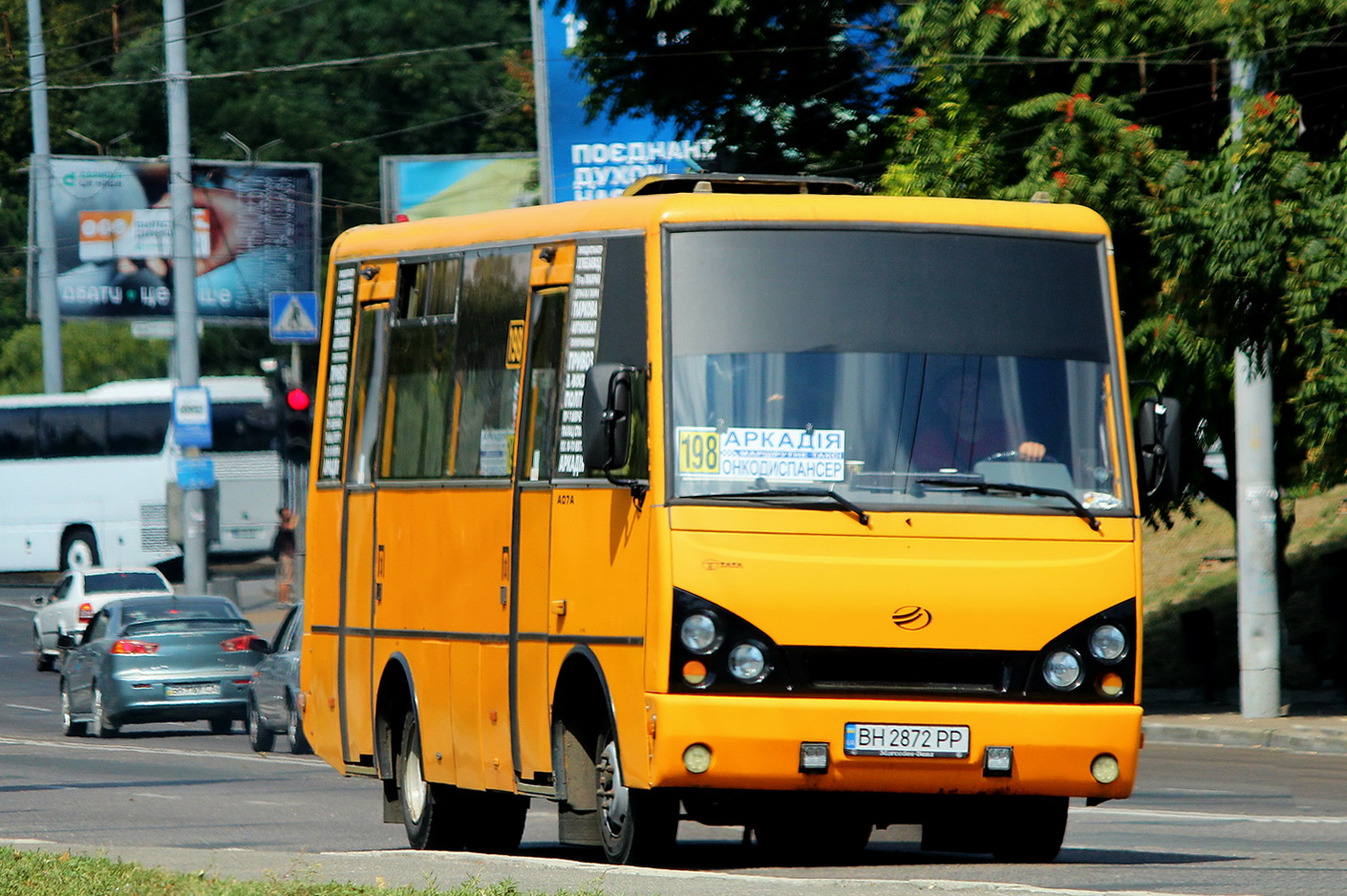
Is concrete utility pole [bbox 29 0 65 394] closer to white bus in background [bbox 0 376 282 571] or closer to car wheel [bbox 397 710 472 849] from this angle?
white bus in background [bbox 0 376 282 571]

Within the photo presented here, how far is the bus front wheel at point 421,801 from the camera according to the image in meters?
12.1

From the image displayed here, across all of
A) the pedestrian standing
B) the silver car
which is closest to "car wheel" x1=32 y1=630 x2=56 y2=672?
the silver car

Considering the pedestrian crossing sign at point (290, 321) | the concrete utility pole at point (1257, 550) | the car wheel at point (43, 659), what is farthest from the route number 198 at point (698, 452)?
the car wheel at point (43, 659)

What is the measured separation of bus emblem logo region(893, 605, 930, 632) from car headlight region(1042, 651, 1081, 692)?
1.68 ft

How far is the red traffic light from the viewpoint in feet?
90.7

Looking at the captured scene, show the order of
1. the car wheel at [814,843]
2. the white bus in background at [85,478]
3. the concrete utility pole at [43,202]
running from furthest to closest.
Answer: the white bus in background at [85,478] < the concrete utility pole at [43,202] < the car wheel at [814,843]

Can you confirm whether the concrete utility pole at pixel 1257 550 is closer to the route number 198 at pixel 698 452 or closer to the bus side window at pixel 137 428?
the route number 198 at pixel 698 452

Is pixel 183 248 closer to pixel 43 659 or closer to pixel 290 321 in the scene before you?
pixel 290 321

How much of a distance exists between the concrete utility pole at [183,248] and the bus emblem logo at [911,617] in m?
23.4

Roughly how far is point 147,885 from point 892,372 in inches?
137

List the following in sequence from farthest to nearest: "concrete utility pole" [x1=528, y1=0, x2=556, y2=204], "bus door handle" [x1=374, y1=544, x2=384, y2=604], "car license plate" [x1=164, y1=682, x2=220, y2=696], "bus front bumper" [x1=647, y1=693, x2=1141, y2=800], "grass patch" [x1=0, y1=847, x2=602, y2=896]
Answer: "concrete utility pole" [x1=528, y1=0, x2=556, y2=204], "car license plate" [x1=164, y1=682, x2=220, y2=696], "bus door handle" [x1=374, y1=544, x2=384, y2=604], "bus front bumper" [x1=647, y1=693, x2=1141, y2=800], "grass patch" [x1=0, y1=847, x2=602, y2=896]

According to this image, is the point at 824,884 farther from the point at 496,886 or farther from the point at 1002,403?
the point at 1002,403

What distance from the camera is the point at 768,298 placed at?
9.92 m

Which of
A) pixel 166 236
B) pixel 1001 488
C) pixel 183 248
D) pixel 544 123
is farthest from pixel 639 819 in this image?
pixel 166 236
